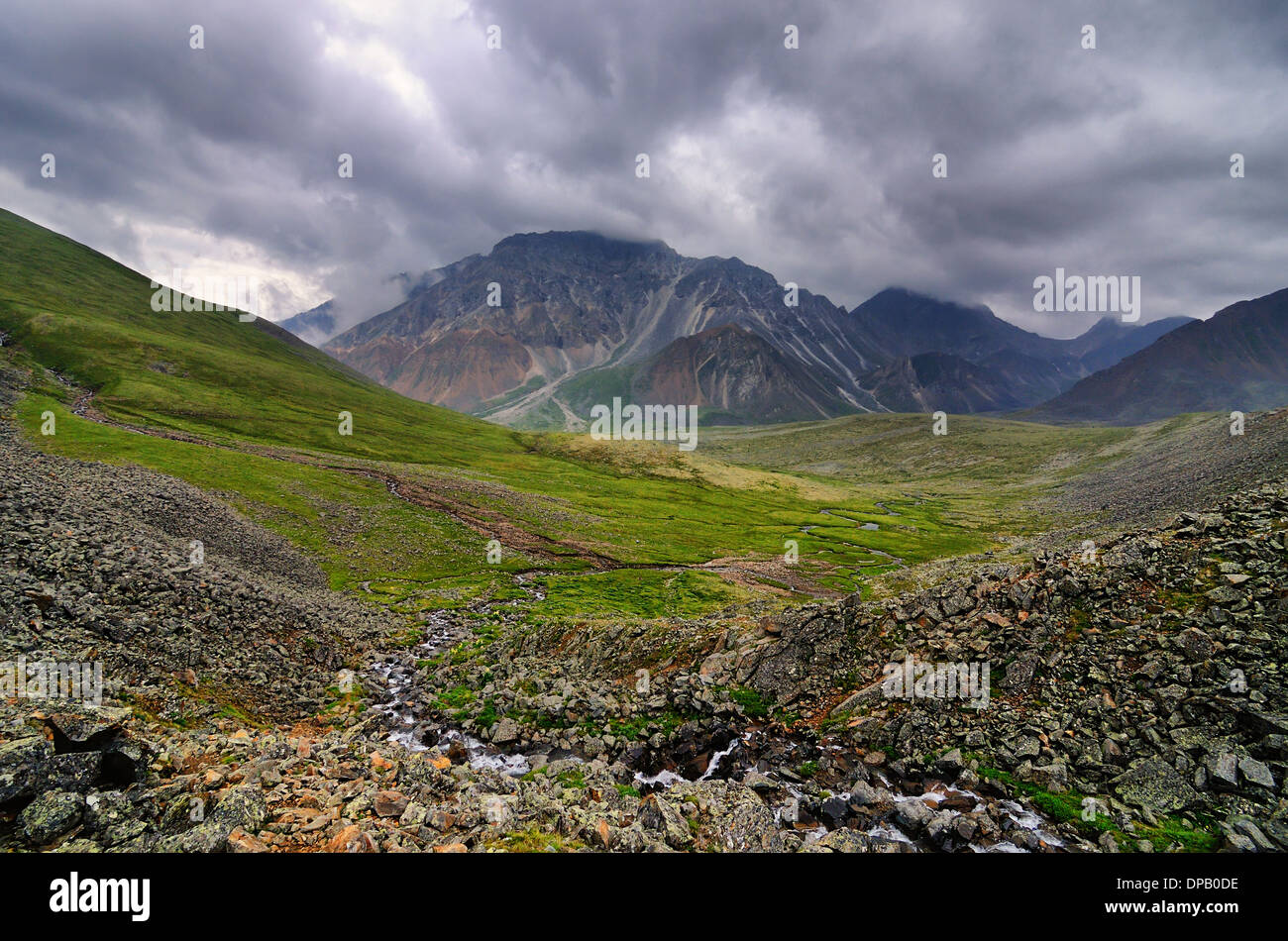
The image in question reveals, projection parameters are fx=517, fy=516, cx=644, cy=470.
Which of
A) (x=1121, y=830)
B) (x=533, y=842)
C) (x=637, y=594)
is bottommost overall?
(x=637, y=594)

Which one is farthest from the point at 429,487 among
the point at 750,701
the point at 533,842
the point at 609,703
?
the point at 533,842

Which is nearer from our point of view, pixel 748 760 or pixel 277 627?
pixel 748 760

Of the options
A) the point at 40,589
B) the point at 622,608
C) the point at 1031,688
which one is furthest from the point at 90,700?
the point at 622,608

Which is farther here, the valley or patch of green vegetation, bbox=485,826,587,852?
the valley

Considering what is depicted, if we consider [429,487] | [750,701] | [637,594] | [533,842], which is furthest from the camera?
[429,487]

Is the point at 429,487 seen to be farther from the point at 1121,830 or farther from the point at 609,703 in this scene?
the point at 1121,830

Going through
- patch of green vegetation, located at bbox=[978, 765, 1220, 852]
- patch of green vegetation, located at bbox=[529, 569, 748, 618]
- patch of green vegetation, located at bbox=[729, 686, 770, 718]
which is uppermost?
patch of green vegetation, located at bbox=[978, 765, 1220, 852]

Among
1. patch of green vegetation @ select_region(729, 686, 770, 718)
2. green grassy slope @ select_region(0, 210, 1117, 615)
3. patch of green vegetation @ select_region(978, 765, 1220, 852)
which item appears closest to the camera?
patch of green vegetation @ select_region(978, 765, 1220, 852)

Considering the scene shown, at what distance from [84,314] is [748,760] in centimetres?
25167

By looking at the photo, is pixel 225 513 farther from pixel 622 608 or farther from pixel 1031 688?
pixel 1031 688

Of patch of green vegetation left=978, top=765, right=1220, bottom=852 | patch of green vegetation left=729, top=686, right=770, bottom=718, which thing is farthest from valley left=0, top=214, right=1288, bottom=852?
patch of green vegetation left=729, top=686, right=770, bottom=718

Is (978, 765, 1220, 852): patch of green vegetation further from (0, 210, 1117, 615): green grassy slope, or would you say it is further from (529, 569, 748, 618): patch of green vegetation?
(0, 210, 1117, 615): green grassy slope

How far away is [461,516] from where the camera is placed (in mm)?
83312
